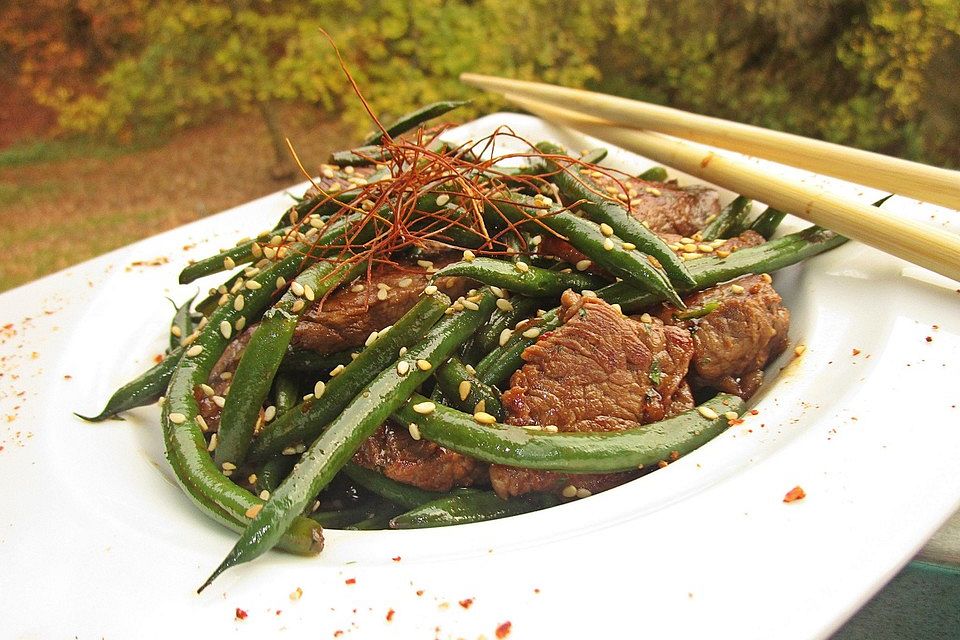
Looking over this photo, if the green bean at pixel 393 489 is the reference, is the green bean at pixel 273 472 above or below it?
below

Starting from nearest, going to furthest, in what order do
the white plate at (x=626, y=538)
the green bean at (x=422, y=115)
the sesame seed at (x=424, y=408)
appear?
the white plate at (x=626, y=538), the sesame seed at (x=424, y=408), the green bean at (x=422, y=115)

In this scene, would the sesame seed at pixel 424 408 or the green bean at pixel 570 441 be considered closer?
the green bean at pixel 570 441

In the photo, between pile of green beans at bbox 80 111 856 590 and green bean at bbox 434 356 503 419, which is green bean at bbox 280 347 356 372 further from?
green bean at bbox 434 356 503 419

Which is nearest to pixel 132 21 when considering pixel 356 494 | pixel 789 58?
pixel 789 58

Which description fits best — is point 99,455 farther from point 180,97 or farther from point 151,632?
point 180,97

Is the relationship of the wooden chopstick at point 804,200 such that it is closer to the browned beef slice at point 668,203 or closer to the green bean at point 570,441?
the browned beef slice at point 668,203

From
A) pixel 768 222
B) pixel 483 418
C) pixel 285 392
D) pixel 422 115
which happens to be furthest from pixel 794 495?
pixel 422 115

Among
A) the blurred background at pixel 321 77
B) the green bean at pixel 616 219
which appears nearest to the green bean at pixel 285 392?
the green bean at pixel 616 219

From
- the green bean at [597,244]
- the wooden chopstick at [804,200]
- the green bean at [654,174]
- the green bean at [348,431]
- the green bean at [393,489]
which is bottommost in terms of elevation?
the green bean at [393,489]
